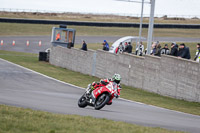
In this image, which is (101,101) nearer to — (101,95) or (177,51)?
(101,95)

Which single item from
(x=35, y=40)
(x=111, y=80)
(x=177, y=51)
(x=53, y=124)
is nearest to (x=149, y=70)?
(x=177, y=51)

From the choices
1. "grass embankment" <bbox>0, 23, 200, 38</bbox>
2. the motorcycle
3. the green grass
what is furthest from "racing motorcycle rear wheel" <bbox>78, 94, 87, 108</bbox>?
"grass embankment" <bbox>0, 23, 200, 38</bbox>

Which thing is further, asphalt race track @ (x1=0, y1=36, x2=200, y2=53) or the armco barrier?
asphalt race track @ (x1=0, y1=36, x2=200, y2=53)

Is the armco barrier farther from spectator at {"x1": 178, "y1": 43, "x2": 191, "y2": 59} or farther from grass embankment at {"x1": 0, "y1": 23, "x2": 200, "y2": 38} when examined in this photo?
grass embankment at {"x1": 0, "y1": 23, "x2": 200, "y2": 38}

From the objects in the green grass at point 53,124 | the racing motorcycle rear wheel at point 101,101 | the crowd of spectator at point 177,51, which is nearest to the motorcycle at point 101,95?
the racing motorcycle rear wheel at point 101,101

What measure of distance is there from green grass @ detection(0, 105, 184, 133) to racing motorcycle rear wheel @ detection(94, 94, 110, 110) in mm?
2119

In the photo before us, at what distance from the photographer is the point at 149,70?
2241 centimetres

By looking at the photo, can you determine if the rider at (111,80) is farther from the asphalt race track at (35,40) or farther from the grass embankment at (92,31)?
the grass embankment at (92,31)

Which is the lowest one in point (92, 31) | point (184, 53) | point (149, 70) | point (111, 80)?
point (149, 70)

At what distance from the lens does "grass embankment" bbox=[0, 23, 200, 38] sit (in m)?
63.1

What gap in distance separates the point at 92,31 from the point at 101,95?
55.0 metres

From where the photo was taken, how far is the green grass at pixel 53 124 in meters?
8.60

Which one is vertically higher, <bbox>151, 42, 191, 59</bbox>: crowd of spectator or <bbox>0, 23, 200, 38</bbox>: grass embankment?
<bbox>0, 23, 200, 38</bbox>: grass embankment

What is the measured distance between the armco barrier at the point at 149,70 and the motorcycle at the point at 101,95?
673 cm
